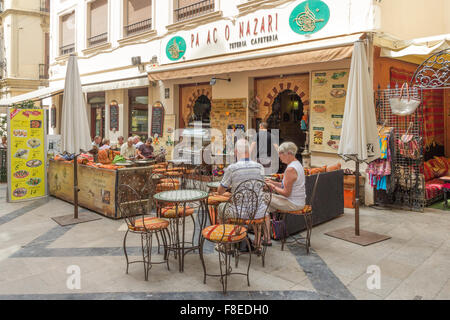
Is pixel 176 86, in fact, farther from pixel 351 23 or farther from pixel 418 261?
pixel 418 261

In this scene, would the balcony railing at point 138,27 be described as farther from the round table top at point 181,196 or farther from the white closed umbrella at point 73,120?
the round table top at point 181,196

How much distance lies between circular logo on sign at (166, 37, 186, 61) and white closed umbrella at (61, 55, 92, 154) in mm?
4909

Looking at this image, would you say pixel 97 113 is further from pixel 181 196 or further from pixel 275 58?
pixel 181 196

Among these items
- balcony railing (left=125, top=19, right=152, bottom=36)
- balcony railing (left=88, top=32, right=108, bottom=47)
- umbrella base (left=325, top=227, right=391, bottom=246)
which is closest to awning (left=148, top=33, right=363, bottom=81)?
balcony railing (left=125, top=19, right=152, bottom=36)

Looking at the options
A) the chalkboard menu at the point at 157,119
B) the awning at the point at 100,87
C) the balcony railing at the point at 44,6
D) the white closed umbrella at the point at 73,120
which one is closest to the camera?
the white closed umbrella at the point at 73,120

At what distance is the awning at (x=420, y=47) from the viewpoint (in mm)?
6527

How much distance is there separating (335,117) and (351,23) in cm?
187

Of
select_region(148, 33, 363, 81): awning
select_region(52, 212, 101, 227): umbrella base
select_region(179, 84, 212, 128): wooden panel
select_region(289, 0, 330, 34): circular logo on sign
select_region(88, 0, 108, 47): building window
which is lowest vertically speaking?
select_region(52, 212, 101, 227): umbrella base

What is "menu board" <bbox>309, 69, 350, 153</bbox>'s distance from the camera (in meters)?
7.57

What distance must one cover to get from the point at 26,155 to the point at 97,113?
7.33 metres

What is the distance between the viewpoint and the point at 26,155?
7914 millimetres

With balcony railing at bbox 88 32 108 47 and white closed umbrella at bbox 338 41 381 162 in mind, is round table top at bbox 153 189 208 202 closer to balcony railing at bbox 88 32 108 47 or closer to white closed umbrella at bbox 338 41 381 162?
white closed umbrella at bbox 338 41 381 162

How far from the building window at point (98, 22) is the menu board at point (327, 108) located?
9.56m

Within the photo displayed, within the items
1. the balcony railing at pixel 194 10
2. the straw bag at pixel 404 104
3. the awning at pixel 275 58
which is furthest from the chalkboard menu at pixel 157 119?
the straw bag at pixel 404 104
